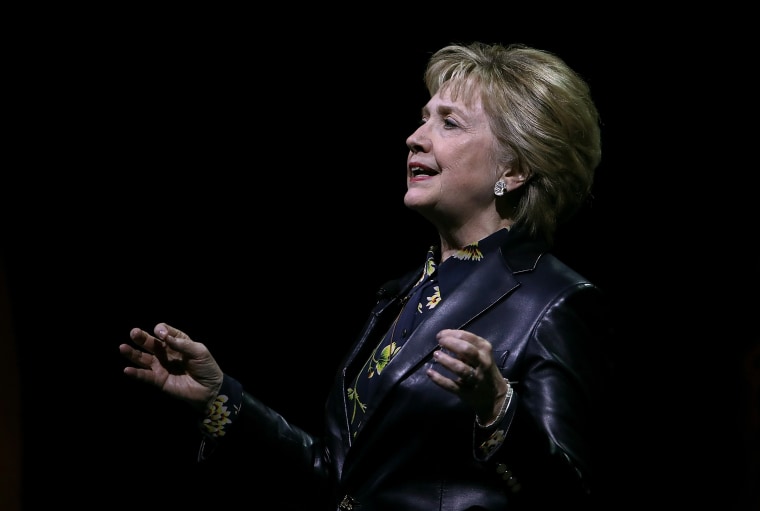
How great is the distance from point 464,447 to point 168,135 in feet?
4.73

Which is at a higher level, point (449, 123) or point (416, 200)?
point (449, 123)

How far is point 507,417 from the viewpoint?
4.30 feet

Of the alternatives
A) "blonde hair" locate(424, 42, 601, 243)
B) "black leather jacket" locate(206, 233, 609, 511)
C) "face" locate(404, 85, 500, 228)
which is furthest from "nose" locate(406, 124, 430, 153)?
"black leather jacket" locate(206, 233, 609, 511)

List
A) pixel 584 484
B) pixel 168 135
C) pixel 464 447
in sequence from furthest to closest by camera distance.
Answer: pixel 168 135
pixel 464 447
pixel 584 484

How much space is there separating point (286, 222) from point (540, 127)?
109cm

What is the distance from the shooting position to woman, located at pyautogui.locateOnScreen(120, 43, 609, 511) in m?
1.37

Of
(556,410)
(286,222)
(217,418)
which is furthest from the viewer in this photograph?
(286,222)

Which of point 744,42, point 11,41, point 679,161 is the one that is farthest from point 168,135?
point 744,42

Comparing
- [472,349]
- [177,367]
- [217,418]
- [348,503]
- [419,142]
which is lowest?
[348,503]

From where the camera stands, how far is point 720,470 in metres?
2.13

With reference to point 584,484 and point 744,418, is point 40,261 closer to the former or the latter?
point 584,484

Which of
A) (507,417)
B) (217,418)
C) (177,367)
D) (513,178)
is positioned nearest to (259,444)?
(217,418)

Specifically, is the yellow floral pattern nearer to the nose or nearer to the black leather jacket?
the black leather jacket

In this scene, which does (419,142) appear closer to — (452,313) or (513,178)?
(513,178)
